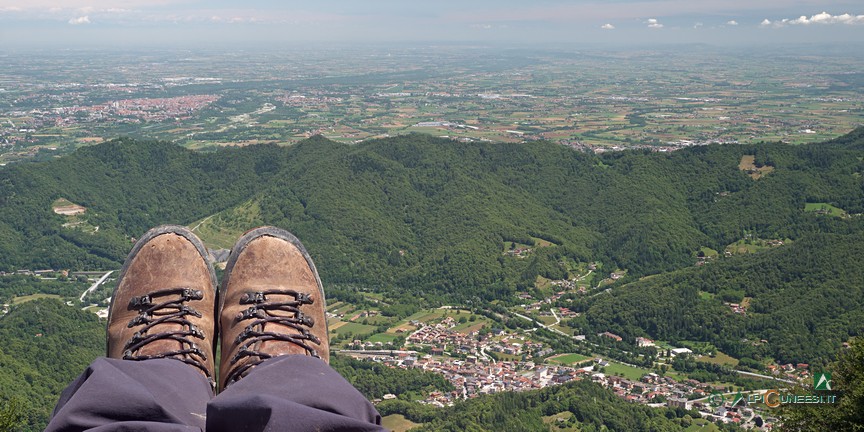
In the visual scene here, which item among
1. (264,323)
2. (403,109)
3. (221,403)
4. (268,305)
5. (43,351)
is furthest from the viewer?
(403,109)

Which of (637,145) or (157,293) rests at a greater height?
(157,293)

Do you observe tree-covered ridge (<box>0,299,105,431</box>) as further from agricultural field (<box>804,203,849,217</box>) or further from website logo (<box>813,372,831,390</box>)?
agricultural field (<box>804,203,849,217</box>)

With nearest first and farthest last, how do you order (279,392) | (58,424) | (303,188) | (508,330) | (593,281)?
(58,424) < (279,392) < (508,330) < (593,281) < (303,188)

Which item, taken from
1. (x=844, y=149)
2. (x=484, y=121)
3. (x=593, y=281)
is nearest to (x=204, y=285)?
(x=593, y=281)

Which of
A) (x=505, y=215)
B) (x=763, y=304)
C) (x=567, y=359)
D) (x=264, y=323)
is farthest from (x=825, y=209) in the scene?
(x=264, y=323)

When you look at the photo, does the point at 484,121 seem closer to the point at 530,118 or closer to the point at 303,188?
the point at 530,118

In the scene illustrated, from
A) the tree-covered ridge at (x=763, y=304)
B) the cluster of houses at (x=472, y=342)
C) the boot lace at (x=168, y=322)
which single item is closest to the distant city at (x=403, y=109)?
the tree-covered ridge at (x=763, y=304)

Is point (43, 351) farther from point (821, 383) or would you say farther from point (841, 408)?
point (841, 408)
